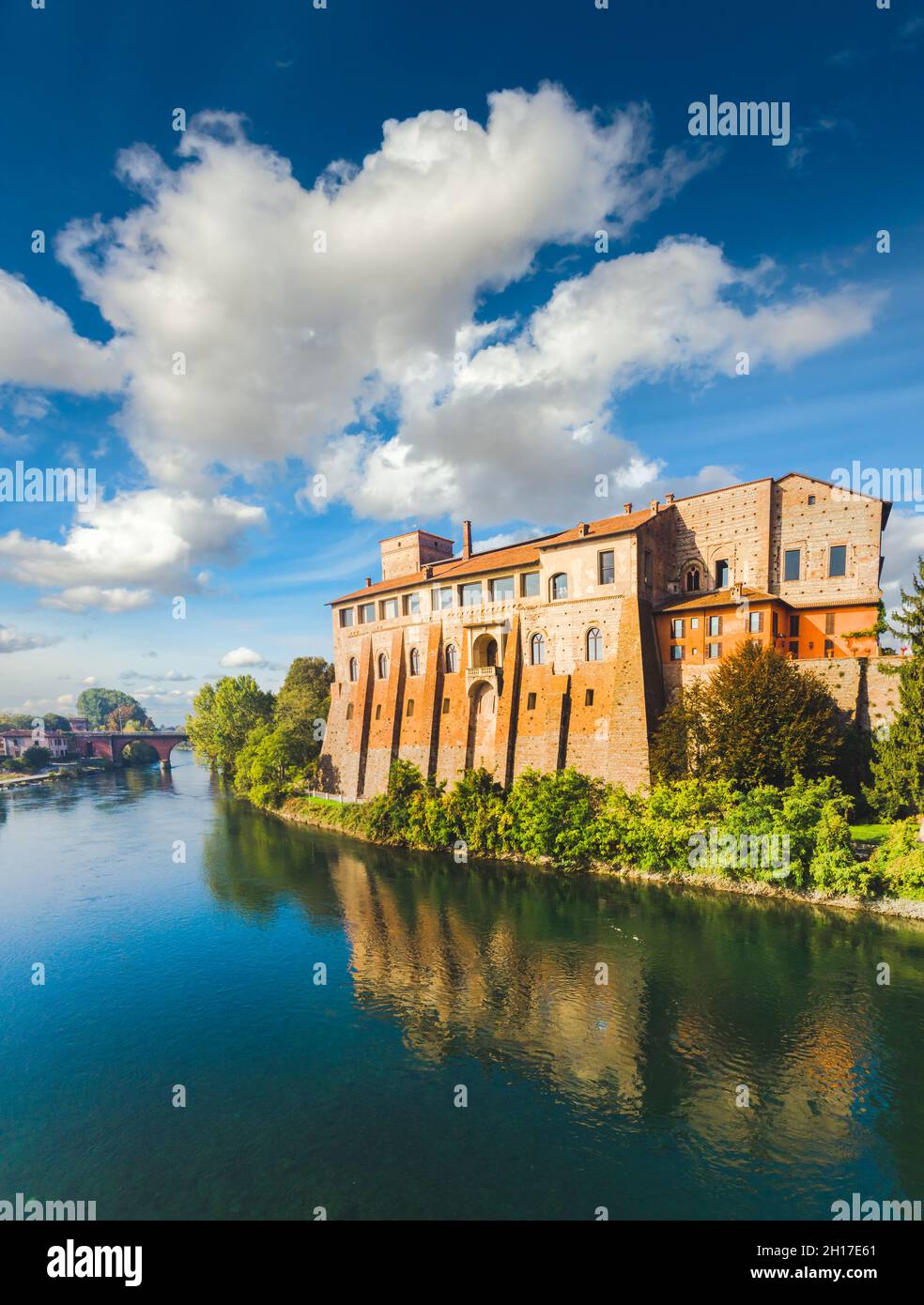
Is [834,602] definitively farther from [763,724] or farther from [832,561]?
[763,724]

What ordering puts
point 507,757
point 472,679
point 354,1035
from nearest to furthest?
point 354,1035 → point 507,757 → point 472,679

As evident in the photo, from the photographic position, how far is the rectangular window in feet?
128

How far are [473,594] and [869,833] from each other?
2573 centimetres

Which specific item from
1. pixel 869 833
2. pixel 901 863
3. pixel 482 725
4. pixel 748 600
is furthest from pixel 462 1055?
pixel 748 600

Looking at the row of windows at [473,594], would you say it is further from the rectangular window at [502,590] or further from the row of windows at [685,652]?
the row of windows at [685,652]

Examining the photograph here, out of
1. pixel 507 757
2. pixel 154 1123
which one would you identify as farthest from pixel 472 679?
pixel 154 1123

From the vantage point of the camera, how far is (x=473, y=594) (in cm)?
4084

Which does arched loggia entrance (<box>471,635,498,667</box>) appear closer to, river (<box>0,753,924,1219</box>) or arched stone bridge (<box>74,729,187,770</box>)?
river (<box>0,753,924,1219</box>)

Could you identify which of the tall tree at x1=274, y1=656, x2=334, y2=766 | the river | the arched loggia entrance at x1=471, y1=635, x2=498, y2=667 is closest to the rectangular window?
the arched loggia entrance at x1=471, y1=635, x2=498, y2=667

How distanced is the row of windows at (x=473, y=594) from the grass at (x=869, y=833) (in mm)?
16299

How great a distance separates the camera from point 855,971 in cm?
1881

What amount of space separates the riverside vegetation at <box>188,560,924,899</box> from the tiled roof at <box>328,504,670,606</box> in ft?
36.2

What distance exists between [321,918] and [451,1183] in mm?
15751
